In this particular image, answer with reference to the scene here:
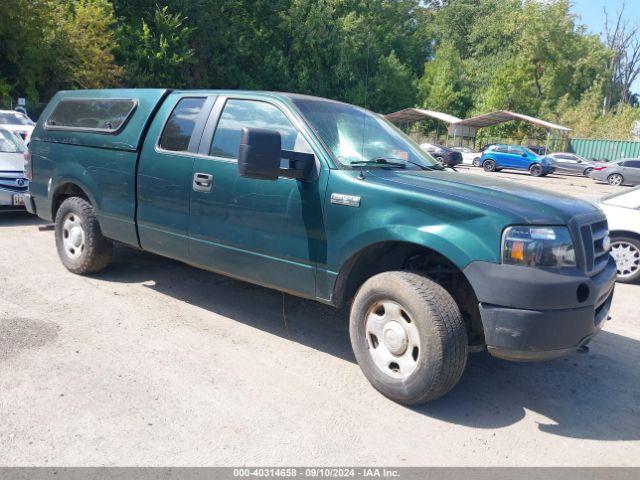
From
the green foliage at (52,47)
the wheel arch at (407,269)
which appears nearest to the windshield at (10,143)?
the wheel arch at (407,269)

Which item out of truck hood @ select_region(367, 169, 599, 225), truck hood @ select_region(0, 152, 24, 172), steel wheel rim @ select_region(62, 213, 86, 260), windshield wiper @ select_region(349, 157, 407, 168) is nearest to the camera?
truck hood @ select_region(367, 169, 599, 225)

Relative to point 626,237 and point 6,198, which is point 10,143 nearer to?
point 6,198

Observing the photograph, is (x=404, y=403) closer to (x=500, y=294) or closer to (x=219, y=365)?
(x=500, y=294)

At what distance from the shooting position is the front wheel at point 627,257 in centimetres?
714

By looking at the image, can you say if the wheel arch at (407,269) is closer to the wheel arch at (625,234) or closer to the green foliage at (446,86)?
the wheel arch at (625,234)

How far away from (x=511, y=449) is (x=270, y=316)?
2556 mm

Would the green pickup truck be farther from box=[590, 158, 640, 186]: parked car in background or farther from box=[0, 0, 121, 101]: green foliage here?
box=[590, 158, 640, 186]: parked car in background

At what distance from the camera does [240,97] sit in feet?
15.2

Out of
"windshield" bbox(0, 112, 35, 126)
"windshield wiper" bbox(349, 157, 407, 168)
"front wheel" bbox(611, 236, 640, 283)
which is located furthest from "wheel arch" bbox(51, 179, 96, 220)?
"windshield" bbox(0, 112, 35, 126)

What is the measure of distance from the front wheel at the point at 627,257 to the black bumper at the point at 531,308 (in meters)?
4.40

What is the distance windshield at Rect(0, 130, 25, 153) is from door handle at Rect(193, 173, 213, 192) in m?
6.75

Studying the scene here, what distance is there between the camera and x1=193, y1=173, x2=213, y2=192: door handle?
4514 millimetres

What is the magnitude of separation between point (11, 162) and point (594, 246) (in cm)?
897

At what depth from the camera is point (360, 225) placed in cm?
374
